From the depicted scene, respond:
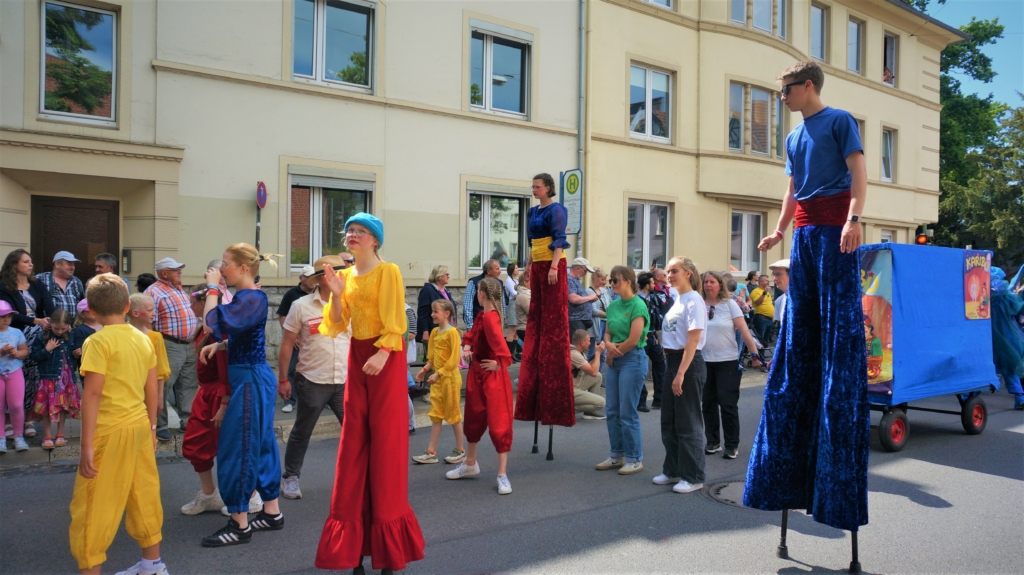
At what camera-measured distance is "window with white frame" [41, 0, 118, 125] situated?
10.6 metres

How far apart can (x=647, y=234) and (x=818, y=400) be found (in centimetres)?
1341

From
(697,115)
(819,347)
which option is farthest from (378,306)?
(697,115)

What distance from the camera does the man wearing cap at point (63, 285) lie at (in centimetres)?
845

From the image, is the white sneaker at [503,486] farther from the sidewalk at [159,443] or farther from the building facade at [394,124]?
the building facade at [394,124]

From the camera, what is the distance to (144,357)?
439 cm

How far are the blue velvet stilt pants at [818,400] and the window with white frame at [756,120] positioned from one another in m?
15.4

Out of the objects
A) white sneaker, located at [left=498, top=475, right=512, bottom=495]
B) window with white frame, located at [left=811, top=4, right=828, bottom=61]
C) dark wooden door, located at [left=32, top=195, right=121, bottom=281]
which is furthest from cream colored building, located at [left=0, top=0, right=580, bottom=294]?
window with white frame, located at [left=811, top=4, right=828, bottom=61]

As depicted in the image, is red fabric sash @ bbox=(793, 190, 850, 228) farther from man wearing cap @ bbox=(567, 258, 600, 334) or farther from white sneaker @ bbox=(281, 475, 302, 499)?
man wearing cap @ bbox=(567, 258, 600, 334)

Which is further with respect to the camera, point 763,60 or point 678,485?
point 763,60

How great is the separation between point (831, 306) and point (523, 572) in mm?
2427

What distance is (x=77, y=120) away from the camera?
10766 millimetres

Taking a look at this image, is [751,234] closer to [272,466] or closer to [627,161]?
[627,161]

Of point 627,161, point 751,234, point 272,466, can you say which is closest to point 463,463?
point 272,466

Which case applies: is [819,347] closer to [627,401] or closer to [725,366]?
[627,401]
